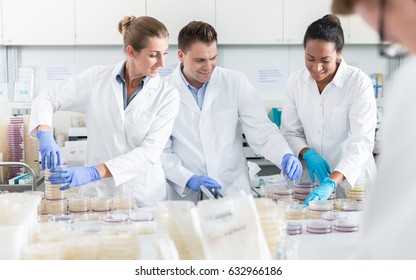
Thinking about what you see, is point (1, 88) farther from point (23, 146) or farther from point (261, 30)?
point (261, 30)

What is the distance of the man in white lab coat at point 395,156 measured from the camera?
835 mm

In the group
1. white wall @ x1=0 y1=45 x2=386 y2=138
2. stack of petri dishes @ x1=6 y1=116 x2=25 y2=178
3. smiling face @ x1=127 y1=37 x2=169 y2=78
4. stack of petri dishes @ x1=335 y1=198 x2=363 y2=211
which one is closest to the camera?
stack of petri dishes @ x1=335 y1=198 x2=363 y2=211

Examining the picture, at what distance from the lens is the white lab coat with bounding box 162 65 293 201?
110 inches

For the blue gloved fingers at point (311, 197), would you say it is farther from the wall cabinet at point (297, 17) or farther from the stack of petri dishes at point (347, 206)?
the wall cabinet at point (297, 17)

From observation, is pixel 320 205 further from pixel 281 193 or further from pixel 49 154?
pixel 49 154

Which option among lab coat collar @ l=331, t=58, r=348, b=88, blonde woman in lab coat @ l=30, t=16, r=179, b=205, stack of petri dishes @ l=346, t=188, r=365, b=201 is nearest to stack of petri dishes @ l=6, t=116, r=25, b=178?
blonde woman in lab coat @ l=30, t=16, r=179, b=205

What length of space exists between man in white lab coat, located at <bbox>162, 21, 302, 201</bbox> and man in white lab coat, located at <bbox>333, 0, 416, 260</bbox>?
180 cm

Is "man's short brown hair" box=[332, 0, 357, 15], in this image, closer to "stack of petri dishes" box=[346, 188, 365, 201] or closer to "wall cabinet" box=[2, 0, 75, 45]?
"stack of petri dishes" box=[346, 188, 365, 201]

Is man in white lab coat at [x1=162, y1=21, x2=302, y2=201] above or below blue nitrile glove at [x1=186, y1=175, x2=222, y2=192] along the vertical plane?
above

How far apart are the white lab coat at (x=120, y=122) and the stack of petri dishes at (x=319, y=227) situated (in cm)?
93

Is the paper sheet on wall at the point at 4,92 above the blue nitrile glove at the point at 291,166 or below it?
above

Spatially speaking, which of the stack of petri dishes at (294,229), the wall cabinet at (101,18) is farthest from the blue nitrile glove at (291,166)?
the wall cabinet at (101,18)
